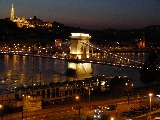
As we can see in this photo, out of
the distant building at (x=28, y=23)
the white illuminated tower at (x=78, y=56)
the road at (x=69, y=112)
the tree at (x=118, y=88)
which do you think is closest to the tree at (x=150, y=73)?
the tree at (x=118, y=88)

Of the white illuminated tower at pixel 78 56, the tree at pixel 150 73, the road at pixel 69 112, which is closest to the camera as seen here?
the road at pixel 69 112

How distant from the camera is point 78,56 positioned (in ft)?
64.8

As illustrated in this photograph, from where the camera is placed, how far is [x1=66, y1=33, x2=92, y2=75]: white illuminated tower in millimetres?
18922

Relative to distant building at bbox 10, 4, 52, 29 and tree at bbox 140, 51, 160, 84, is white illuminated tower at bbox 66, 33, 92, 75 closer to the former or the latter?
tree at bbox 140, 51, 160, 84

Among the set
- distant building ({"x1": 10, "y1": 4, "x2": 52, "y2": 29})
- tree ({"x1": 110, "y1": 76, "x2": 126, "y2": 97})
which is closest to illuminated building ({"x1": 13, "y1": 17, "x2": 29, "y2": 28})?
distant building ({"x1": 10, "y1": 4, "x2": 52, "y2": 29})

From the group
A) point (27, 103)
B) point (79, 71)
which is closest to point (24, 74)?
point (79, 71)

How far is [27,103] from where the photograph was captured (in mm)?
7039

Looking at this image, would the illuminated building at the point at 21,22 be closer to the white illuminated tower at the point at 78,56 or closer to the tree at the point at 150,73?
the white illuminated tower at the point at 78,56

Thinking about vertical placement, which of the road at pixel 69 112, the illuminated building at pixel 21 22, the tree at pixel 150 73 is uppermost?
the illuminated building at pixel 21 22

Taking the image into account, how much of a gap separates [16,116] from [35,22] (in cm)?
4994

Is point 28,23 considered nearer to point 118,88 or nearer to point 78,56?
point 78,56

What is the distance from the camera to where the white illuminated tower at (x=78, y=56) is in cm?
1892

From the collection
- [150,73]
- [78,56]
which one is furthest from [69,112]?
[78,56]

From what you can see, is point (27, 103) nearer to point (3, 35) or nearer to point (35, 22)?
point (3, 35)
